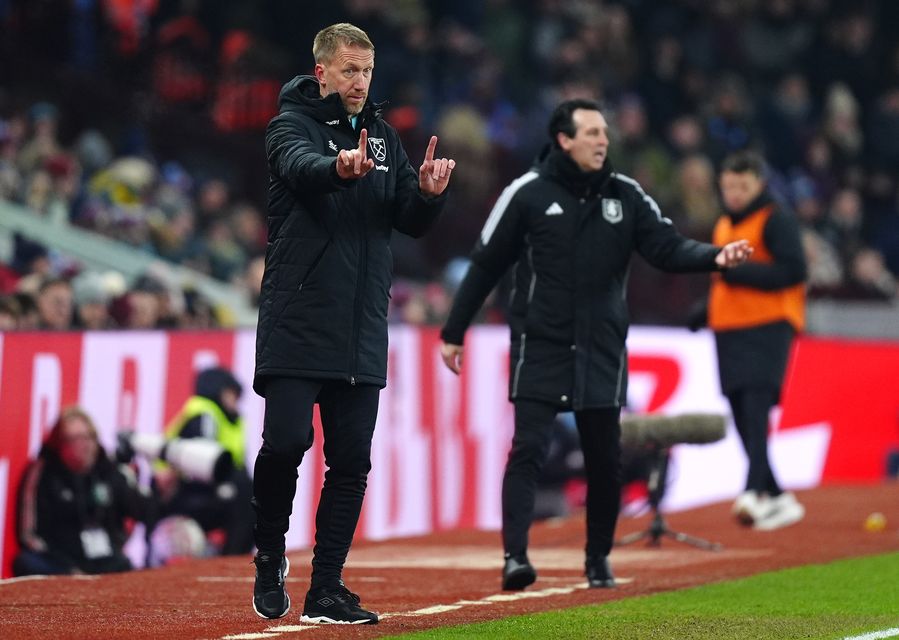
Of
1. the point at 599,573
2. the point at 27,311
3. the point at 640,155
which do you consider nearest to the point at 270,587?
the point at 599,573

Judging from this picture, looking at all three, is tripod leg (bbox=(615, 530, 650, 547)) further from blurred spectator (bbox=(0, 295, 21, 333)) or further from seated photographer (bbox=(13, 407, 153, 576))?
blurred spectator (bbox=(0, 295, 21, 333))

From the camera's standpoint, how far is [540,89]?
22.6 m

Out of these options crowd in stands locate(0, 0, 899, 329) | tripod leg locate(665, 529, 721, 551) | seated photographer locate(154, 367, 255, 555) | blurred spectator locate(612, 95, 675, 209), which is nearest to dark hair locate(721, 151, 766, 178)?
tripod leg locate(665, 529, 721, 551)

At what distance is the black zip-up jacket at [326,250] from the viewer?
677cm

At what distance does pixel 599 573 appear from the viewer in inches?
339

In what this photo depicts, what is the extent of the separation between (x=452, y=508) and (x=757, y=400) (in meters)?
2.99

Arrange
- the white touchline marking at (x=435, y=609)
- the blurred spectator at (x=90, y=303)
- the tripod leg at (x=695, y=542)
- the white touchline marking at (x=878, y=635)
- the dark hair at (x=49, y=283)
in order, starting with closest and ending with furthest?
the white touchline marking at (x=878, y=635) → the white touchline marking at (x=435, y=609) → the tripod leg at (x=695, y=542) → the dark hair at (x=49, y=283) → the blurred spectator at (x=90, y=303)

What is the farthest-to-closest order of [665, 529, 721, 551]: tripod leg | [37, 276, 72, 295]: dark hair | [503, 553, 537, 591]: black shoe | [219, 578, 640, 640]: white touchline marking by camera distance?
[37, 276, 72, 295]: dark hair
[665, 529, 721, 551]: tripod leg
[503, 553, 537, 591]: black shoe
[219, 578, 640, 640]: white touchline marking

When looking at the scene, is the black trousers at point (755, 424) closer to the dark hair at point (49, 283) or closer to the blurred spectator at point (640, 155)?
the dark hair at point (49, 283)

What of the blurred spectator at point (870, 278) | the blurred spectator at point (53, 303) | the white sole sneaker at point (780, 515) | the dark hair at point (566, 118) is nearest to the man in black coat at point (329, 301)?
the dark hair at point (566, 118)

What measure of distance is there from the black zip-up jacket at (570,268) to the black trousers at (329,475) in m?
1.63

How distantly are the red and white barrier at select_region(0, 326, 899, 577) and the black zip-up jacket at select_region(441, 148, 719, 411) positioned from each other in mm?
2821

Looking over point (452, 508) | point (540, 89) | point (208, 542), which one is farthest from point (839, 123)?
point (208, 542)

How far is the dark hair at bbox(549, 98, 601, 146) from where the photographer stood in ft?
28.3
